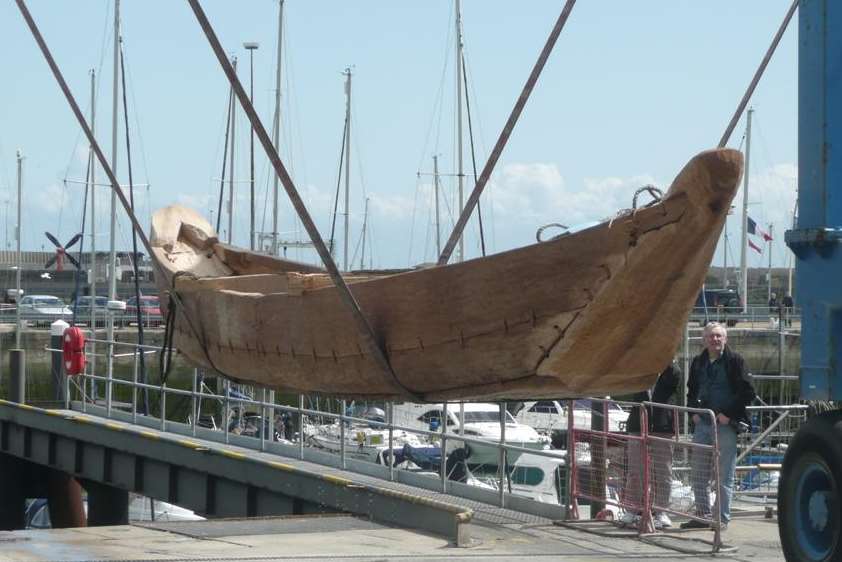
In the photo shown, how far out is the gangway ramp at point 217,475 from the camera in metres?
13.1

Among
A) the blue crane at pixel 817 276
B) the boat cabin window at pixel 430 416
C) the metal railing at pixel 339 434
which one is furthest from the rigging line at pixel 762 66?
the boat cabin window at pixel 430 416

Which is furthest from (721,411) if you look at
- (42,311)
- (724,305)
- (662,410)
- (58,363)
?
(42,311)

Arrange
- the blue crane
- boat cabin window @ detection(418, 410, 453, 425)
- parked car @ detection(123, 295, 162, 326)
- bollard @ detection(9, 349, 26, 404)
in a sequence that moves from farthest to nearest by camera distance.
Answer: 1. parked car @ detection(123, 295, 162, 326)
2. boat cabin window @ detection(418, 410, 453, 425)
3. bollard @ detection(9, 349, 26, 404)
4. the blue crane

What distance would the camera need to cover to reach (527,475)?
60.7 feet

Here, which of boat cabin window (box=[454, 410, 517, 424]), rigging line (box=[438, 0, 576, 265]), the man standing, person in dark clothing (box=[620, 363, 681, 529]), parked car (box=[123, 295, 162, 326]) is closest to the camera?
rigging line (box=[438, 0, 576, 265])

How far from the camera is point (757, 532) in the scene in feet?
40.8

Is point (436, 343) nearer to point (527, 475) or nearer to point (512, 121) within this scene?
point (512, 121)

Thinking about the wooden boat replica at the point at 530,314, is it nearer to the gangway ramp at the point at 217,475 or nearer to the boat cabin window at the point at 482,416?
the gangway ramp at the point at 217,475

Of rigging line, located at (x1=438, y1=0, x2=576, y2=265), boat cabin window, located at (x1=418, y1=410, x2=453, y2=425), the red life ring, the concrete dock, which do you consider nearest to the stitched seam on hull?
rigging line, located at (x1=438, y1=0, x2=576, y2=265)

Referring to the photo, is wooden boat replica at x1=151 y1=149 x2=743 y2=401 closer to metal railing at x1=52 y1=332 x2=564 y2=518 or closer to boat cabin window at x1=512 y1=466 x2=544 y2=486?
metal railing at x1=52 y1=332 x2=564 y2=518

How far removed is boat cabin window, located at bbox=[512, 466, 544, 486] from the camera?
59.8 ft

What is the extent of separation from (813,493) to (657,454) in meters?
3.98

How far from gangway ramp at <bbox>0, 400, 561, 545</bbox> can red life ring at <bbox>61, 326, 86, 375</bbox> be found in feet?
2.16

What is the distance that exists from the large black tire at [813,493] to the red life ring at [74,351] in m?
15.7
